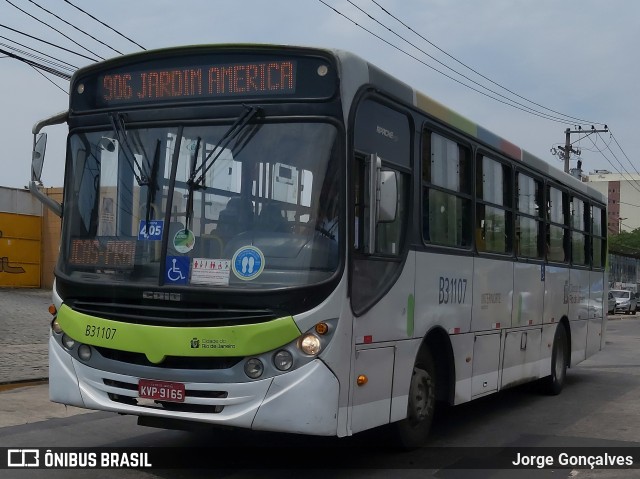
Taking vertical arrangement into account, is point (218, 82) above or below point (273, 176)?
above

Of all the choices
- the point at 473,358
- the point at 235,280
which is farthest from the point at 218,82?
the point at 473,358

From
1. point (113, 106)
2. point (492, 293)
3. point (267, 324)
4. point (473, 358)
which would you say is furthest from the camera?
point (492, 293)

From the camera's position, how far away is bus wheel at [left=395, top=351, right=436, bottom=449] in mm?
7594

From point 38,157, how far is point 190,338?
2.32 meters

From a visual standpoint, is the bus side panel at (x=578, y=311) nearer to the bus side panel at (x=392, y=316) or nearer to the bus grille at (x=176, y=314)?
the bus side panel at (x=392, y=316)

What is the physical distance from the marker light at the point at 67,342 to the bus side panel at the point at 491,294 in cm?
417

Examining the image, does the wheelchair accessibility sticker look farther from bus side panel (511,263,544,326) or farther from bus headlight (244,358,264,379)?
bus side panel (511,263,544,326)

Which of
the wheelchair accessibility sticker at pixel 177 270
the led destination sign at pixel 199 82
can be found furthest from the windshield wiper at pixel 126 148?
the wheelchair accessibility sticker at pixel 177 270

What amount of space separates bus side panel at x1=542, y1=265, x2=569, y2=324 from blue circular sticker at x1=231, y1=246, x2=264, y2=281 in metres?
6.73

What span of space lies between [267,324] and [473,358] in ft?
11.8

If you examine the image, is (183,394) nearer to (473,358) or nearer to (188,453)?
(188,453)

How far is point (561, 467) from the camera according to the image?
7.62 metres

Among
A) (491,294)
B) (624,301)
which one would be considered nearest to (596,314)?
(491,294)

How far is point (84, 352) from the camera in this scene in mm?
6715
